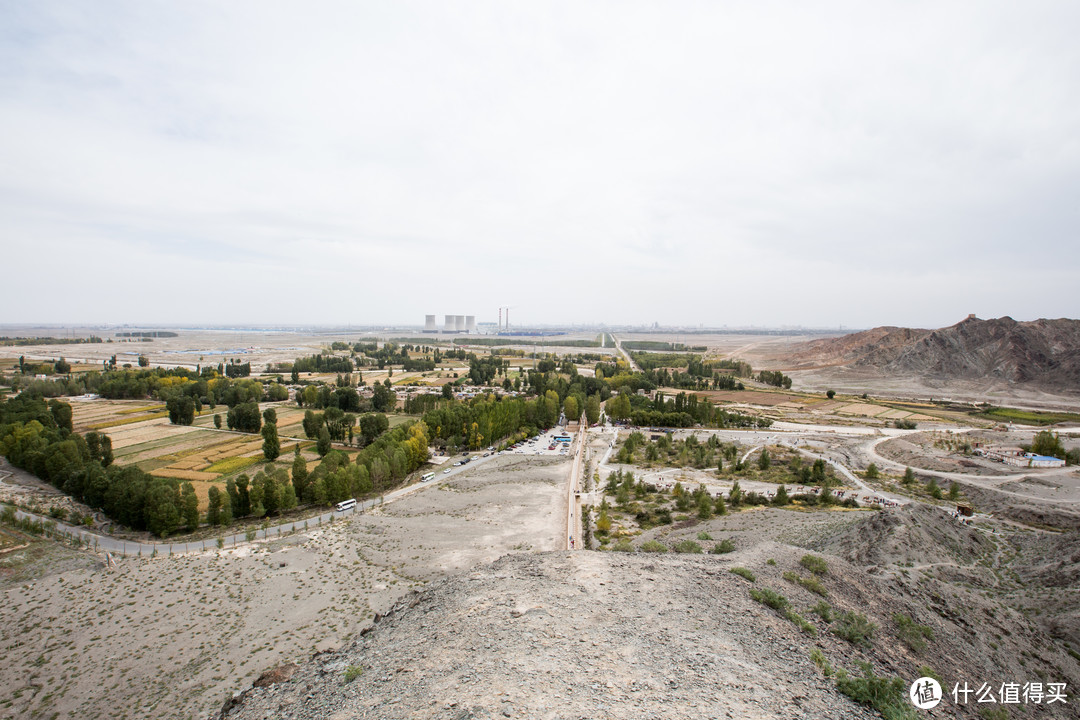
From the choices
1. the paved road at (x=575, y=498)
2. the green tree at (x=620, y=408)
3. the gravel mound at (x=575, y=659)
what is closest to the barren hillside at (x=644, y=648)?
the gravel mound at (x=575, y=659)

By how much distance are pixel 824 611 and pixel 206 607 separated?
19823 mm

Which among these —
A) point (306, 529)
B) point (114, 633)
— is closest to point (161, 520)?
point (306, 529)

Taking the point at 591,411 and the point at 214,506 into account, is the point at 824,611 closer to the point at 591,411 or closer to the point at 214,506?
the point at 214,506

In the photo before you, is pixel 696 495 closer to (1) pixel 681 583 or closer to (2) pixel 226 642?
(1) pixel 681 583

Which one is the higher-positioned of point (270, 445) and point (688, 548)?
point (688, 548)

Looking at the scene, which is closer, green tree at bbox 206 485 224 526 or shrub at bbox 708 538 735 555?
shrub at bbox 708 538 735 555

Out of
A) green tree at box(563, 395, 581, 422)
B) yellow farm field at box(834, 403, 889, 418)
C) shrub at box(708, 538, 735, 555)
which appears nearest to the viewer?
shrub at box(708, 538, 735, 555)

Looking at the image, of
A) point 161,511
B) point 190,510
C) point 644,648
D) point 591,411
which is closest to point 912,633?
point 644,648

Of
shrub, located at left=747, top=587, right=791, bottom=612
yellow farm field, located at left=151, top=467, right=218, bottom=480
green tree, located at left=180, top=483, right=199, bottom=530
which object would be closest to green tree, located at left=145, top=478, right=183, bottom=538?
green tree, located at left=180, top=483, right=199, bottom=530

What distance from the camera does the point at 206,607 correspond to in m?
16.6
